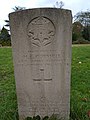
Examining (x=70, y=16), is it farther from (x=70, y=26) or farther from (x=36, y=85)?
(x=36, y=85)

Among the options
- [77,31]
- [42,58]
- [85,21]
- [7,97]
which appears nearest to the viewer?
[42,58]

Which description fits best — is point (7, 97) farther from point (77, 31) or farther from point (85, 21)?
point (85, 21)

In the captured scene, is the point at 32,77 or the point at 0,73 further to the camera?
the point at 0,73

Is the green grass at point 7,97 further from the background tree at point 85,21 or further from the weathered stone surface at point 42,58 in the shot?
the background tree at point 85,21

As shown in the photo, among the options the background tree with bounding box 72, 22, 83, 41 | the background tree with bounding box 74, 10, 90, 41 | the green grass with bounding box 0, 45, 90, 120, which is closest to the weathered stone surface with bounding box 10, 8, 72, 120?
the green grass with bounding box 0, 45, 90, 120

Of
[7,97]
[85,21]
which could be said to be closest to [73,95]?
[7,97]

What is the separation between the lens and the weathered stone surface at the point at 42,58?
12.3ft

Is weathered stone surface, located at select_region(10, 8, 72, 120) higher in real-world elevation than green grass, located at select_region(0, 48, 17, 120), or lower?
higher

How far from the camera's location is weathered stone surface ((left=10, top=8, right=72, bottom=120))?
148 inches

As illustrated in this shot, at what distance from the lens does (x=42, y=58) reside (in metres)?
3.87

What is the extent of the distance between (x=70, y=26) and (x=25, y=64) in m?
0.88

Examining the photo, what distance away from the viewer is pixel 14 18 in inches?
150

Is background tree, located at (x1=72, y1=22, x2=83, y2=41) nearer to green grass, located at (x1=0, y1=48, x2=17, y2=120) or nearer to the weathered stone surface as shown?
green grass, located at (x1=0, y1=48, x2=17, y2=120)

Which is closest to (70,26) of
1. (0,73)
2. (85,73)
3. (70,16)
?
(70,16)
